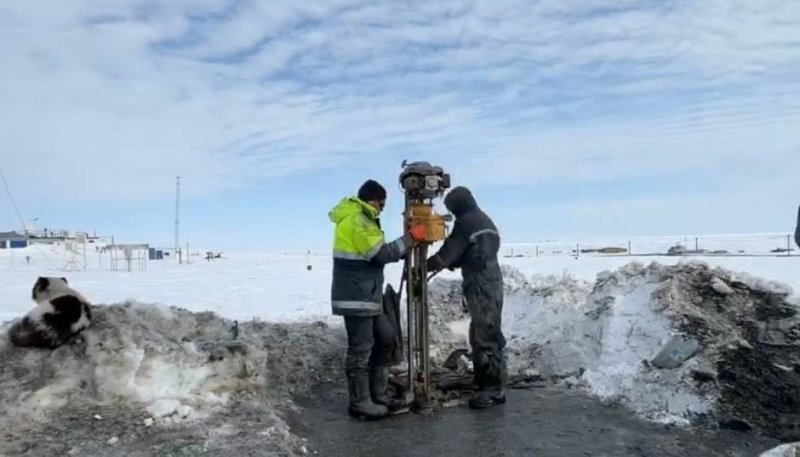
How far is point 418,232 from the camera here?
20.8ft

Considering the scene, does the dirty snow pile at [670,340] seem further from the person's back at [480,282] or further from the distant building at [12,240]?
the distant building at [12,240]

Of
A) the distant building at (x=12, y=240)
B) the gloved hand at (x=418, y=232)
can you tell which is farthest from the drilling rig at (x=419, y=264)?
the distant building at (x=12, y=240)

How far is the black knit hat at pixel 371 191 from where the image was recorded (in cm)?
644

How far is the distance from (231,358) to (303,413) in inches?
34.7

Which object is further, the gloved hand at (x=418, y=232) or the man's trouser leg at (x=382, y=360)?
the man's trouser leg at (x=382, y=360)

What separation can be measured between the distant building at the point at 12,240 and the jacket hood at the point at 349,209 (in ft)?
180

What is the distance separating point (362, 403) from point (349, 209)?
1811 millimetres

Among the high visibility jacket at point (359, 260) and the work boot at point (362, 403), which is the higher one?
the high visibility jacket at point (359, 260)

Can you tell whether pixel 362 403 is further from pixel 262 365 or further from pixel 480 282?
pixel 480 282

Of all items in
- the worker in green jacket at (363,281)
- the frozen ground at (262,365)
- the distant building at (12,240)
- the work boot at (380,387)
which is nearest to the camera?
the frozen ground at (262,365)

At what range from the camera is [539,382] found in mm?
7832

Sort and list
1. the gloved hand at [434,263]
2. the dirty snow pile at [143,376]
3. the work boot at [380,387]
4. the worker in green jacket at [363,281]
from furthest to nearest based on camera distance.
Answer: the gloved hand at [434,263]
the work boot at [380,387]
the worker in green jacket at [363,281]
the dirty snow pile at [143,376]

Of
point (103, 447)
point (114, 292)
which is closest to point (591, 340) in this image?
point (103, 447)

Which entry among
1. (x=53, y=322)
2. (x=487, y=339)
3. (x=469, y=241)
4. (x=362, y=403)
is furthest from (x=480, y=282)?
(x=53, y=322)
